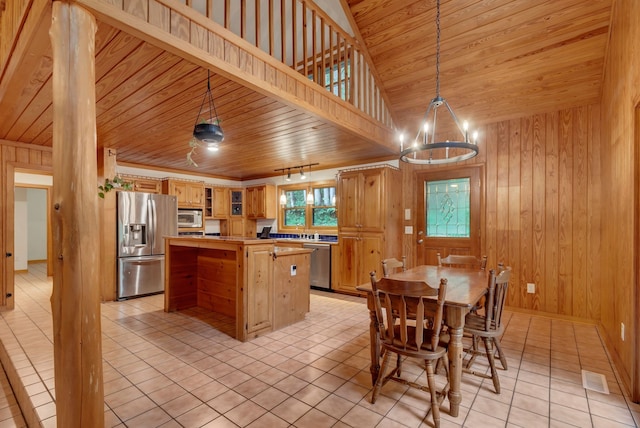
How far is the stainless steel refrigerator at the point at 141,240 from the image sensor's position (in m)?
4.75

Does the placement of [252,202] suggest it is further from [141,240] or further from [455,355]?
[455,355]

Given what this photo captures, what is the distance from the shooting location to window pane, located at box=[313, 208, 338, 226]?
617 centimetres

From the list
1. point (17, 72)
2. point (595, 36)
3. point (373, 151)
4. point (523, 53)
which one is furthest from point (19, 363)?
point (595, 36)

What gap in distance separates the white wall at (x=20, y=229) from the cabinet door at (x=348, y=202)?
739cm

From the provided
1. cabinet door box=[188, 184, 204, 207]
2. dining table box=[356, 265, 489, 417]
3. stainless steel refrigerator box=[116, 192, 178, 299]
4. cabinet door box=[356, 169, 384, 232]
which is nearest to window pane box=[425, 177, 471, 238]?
cabinet door box=[356, 169, 384, 232]

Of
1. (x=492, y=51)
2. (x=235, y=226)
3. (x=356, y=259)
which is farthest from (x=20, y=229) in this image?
(x=492, y=51)

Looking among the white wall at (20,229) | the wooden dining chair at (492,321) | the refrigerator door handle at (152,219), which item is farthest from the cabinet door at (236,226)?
the wooden dining chair at (492,321)

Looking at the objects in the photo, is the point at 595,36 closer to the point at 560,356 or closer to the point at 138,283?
the point at 560,356

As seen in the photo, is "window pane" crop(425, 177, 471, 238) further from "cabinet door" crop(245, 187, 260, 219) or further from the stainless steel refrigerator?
the stainless steel refrigerator

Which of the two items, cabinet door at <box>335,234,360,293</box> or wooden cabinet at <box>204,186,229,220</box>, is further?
wooden cabinet at <box>204,186,229,220</box>

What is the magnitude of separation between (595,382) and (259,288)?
9.70ft

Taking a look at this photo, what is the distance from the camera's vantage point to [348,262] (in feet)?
16.8

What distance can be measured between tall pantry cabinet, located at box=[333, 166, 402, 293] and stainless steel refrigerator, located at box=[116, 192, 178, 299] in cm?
299

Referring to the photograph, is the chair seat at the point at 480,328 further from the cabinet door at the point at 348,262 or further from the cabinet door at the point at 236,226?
the cabinet door at the point at 236,226
